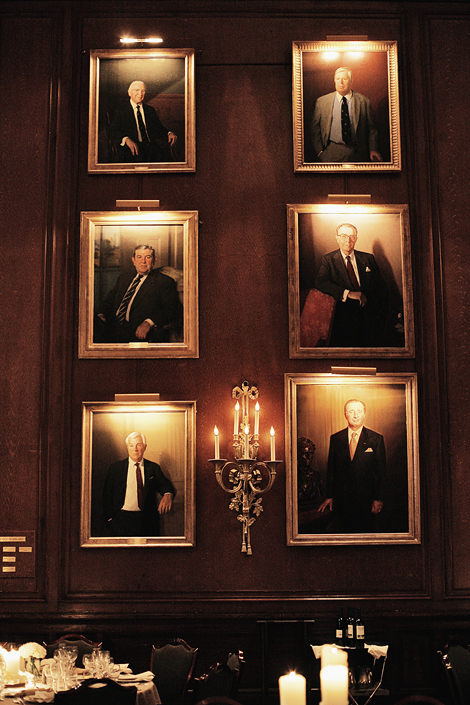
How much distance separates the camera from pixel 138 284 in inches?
247

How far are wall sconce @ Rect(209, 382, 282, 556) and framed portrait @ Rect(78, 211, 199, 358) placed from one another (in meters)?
0.63

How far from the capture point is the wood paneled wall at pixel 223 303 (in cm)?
589

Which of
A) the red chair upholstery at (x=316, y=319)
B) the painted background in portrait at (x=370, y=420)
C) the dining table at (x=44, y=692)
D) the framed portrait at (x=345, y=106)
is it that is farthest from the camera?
the framed portrait at (x=345, y=106)

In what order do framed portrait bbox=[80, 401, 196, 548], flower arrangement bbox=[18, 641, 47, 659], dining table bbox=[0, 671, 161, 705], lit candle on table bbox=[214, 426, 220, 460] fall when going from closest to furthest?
1. dining table bbox=[0, 671, 161, 705]
2. flower arrangement bbox=[18, 641, 47, 659]
3. lit candle on table bbox=[214, 426, 220, 460]
4. framed portrait bbox=[80, 401, 196, 548]

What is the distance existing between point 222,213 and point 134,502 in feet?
8.46

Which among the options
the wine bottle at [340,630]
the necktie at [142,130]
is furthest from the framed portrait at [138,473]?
the necktie at [142,130]

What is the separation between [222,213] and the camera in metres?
6.35

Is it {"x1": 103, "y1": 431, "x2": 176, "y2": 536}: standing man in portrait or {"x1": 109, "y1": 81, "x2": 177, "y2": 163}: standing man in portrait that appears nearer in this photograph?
{"x1": 103, "y1": 431, "x2": 176, "y2": 536}: standing man in portrait

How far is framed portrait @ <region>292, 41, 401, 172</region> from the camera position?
21.0 ft

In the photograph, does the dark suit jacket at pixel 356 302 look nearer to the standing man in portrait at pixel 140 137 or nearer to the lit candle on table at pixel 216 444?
the lit candle on table at pixel 216 444

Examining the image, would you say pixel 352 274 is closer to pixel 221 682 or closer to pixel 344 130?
pixel 344 130

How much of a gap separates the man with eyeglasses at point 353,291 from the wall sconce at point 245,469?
3.03ft

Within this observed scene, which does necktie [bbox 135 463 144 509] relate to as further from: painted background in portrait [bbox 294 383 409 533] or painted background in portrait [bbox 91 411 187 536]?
→ painted background in portrait [bbox 294 383 409 533]

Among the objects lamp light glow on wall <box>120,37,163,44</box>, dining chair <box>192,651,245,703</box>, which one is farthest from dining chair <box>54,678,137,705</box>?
lamp light glow on wall <box>120,37,163,44</box>
